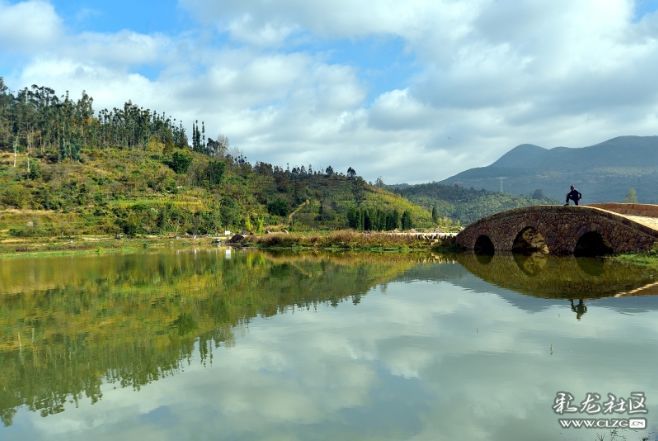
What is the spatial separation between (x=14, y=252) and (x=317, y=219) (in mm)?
61722

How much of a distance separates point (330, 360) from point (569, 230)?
29.7m

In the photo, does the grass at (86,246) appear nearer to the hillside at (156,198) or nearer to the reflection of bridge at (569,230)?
the hillside at (156,198)

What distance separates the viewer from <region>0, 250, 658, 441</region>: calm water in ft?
29.1

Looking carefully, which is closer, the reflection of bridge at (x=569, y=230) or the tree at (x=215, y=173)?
the reflection of bridge at (x=569, y=230)

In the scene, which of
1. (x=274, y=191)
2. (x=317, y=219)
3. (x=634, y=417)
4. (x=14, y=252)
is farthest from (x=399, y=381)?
(x=274, y=191)

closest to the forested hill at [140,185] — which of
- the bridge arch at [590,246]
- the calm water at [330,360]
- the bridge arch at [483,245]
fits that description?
the bridge arch at [483,245]

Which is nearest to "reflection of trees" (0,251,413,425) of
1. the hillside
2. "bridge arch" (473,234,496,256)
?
"bridge arch" (473,234,496,256)

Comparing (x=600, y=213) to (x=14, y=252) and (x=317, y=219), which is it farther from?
(x=317, y=219)

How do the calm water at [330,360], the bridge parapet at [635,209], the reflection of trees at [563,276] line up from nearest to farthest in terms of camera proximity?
1. the calm water at [330,360]
2. the reflection of trees at [563,276]
3. the bridge parapet at [635,209]

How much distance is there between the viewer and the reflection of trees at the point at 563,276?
20391 millimetres

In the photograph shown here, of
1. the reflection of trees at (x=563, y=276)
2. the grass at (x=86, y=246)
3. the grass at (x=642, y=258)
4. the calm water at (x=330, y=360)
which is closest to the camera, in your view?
the calm water at (x=330, y=360)

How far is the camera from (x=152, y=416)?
945 centimetres

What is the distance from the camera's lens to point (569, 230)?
119 feet

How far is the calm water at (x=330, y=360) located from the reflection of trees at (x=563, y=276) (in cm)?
24
